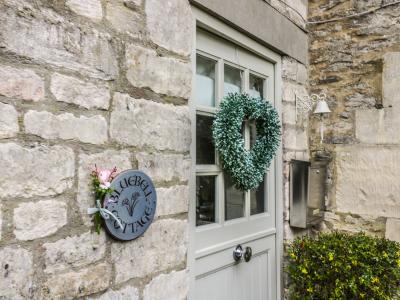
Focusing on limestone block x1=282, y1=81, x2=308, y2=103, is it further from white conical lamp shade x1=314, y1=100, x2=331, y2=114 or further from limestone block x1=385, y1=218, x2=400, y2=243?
limestone block x1=385, y1=218, x2=400, y2=243

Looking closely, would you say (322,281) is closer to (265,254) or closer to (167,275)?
(265,254)

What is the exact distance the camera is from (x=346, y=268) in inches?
93.7

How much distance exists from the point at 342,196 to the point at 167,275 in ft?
6.16

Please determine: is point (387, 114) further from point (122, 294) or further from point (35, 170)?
point (35, 170)

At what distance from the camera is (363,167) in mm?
2883

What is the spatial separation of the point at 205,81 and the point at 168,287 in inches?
46.9

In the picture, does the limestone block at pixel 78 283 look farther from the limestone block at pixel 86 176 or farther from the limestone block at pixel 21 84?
the limestone block at pixel 21 84

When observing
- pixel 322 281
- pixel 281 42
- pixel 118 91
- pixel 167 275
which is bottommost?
pixel 322 281

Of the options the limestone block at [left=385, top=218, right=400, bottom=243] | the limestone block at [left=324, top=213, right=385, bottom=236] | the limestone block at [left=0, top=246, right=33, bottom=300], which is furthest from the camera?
the limestone block at [left=324, top=213, right=385, bottom=236]

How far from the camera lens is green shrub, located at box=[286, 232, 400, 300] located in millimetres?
2357

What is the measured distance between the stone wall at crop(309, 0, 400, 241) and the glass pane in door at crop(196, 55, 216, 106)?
1393 mm

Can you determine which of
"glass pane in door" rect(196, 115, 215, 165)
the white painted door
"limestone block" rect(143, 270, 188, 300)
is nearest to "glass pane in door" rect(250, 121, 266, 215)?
the white painted door

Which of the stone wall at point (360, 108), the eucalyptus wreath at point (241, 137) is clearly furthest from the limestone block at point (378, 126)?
the eucalyptus wreath at point (241, 137)

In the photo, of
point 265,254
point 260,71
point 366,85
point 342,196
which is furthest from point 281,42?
point 265,254
